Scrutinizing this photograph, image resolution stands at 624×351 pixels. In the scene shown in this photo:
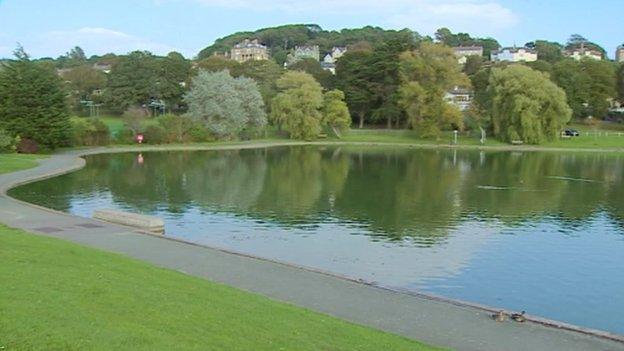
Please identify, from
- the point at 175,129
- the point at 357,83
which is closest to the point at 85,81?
the point at 175,129

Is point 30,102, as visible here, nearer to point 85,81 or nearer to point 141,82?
point 141,82

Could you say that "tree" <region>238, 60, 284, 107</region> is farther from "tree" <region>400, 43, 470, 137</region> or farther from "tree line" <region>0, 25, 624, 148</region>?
"tree" <region>400, 43, 470, 137</region>

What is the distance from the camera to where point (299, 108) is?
7681cm

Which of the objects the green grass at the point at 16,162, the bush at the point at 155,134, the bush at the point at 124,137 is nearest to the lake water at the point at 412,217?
the green grass at the point at 16,162

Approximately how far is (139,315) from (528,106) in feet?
226

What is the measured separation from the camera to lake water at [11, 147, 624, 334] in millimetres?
15969

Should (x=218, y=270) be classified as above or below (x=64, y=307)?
below

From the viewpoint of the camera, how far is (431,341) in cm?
964

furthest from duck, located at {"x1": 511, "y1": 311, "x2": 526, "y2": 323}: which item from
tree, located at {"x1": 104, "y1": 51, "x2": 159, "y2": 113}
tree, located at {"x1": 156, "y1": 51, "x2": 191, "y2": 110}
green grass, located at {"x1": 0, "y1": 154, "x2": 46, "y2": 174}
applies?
tree, located at {"x1": 156, "y1": 51, "x2": 191, "y2": 110}

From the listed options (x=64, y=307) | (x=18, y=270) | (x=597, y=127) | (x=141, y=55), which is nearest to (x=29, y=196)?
(x=18, y=270)

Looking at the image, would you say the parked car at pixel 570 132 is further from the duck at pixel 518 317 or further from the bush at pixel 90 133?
the duck at pixel 518 317

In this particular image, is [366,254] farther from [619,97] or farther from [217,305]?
[619,97]

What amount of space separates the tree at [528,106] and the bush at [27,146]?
49.2 m

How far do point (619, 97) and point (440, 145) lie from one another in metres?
39.1
